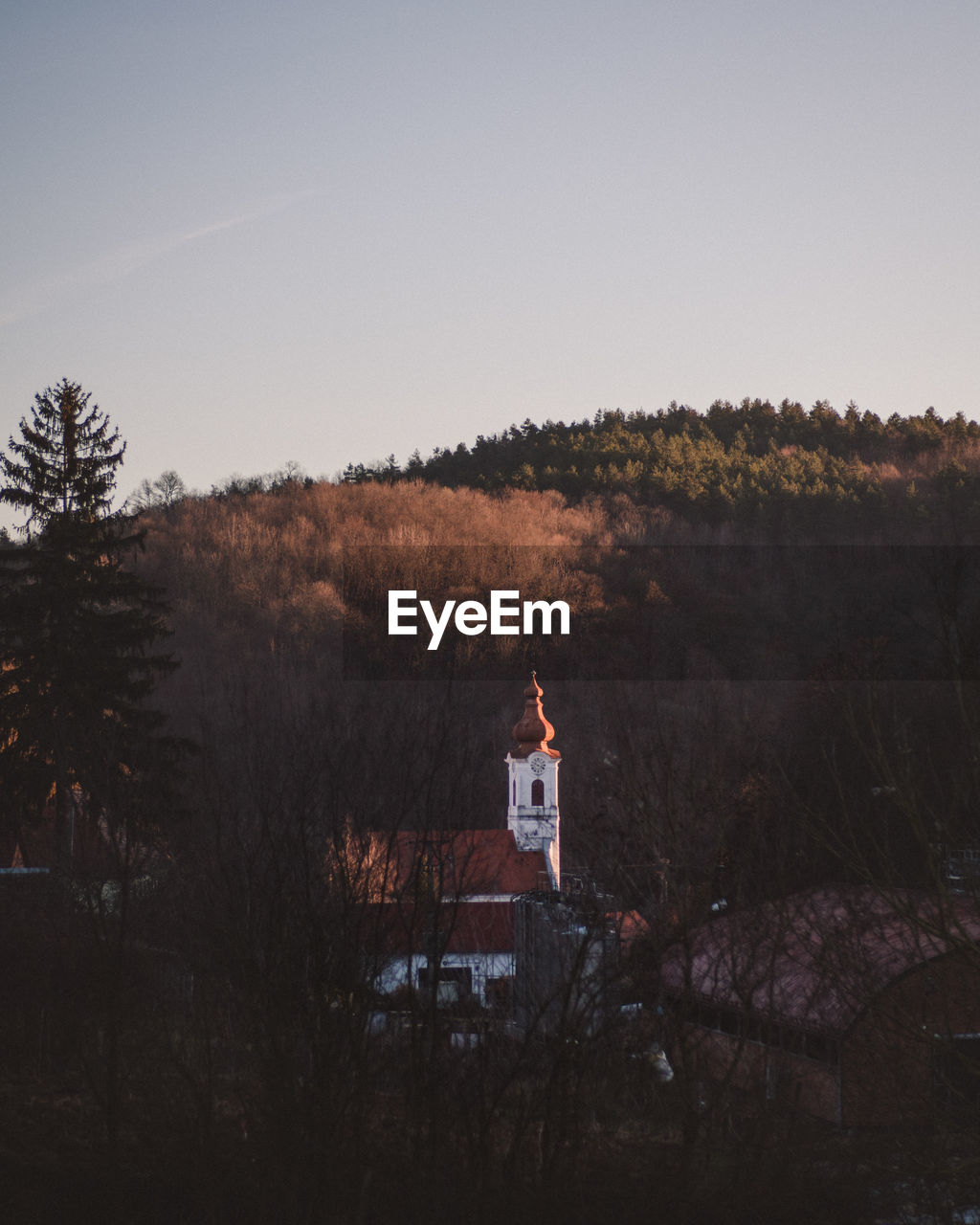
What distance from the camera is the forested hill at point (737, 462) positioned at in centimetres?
6962

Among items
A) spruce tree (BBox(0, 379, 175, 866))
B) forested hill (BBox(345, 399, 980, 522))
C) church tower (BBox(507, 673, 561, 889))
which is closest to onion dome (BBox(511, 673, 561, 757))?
church tower (BBox(507, 673, 561, 889))

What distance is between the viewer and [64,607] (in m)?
24.0

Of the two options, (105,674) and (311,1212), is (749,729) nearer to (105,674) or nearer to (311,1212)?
(105,674)

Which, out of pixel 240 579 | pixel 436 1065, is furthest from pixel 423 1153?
pixel 240 579

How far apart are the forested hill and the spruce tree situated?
4755cm

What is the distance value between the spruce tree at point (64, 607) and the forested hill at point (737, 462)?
4755 cm

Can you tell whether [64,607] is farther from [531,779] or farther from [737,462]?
[737,462]

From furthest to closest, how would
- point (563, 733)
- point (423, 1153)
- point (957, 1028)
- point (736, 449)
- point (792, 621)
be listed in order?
point (736, 449) → point (792, 621) → point (563, 733) → point (957, 1028) → point (423, 1153)

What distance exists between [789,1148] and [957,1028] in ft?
35.7

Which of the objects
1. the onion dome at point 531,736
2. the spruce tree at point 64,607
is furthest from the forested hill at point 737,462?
the spruce tree at point 64,607

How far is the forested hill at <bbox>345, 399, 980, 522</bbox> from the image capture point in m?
69.6

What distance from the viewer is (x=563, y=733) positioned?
1954 inches

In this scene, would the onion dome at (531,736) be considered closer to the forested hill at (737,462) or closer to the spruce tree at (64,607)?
the spruce tree at (64,607)

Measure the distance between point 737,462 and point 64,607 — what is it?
6267 centimetres
